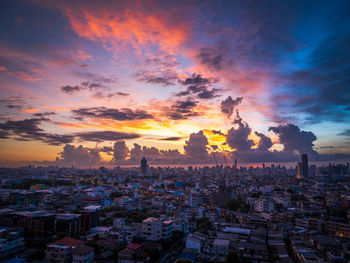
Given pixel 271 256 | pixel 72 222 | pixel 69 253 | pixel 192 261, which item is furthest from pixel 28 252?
pixel 271 256

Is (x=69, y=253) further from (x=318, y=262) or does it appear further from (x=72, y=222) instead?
(x=318, y=262)

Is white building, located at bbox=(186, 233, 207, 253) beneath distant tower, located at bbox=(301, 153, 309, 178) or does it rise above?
beneath

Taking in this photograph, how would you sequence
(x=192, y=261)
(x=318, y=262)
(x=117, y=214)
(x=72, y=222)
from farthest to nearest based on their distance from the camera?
(x=117, y=214) < (x=72, y=222) < (x=192, y=261) < (x=318, y=262)

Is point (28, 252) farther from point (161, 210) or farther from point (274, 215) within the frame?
point (274, 215)

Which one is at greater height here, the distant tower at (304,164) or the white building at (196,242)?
the distant tower at (304,164)

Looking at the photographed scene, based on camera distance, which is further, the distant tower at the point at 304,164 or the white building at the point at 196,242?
the distant tower at the point at 304,164

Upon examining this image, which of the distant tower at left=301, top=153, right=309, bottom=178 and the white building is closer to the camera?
the white building

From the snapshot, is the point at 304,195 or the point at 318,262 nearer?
the point at 318,262

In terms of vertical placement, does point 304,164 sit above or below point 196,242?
above

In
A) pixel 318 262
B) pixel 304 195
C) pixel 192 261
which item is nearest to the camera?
pixel 318 262

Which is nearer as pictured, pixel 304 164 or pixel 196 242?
pixel 196 242
